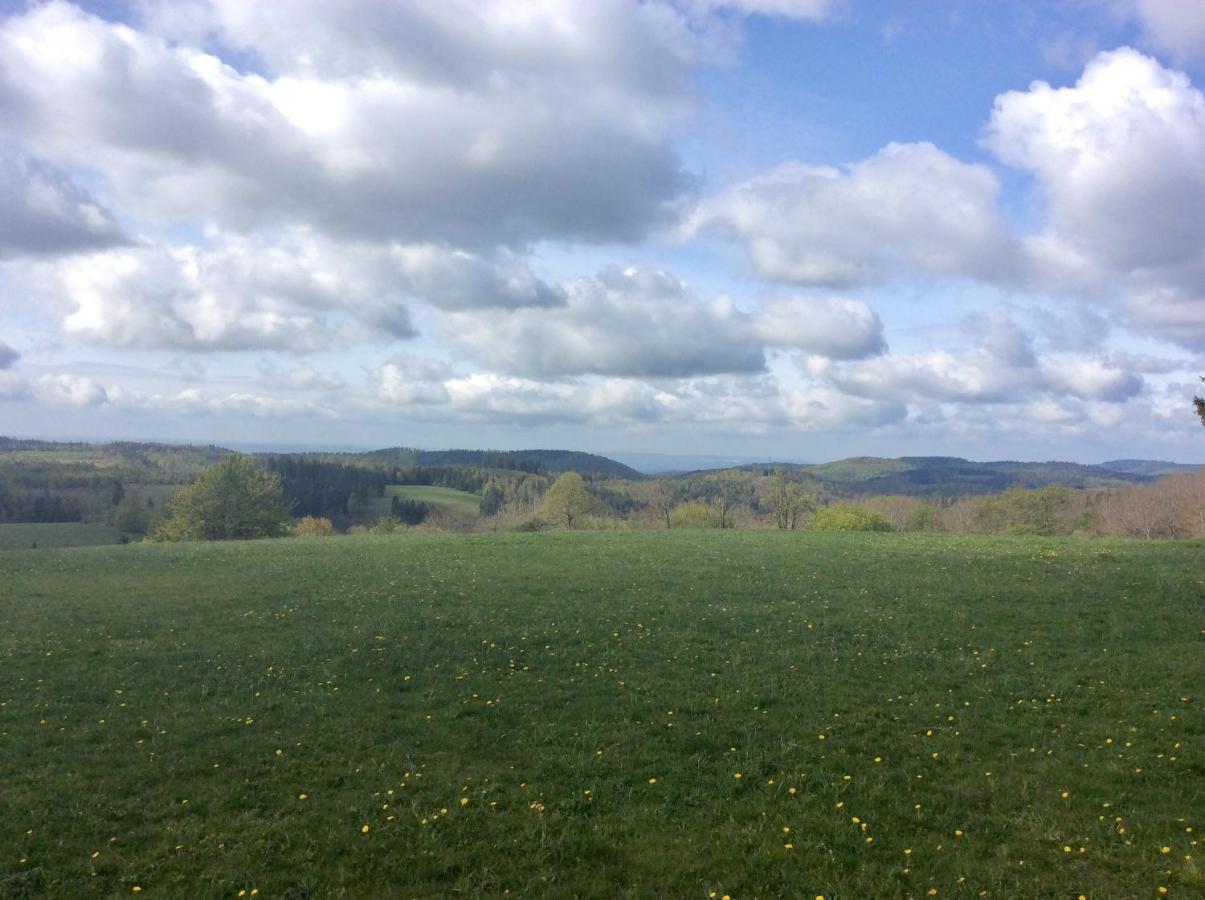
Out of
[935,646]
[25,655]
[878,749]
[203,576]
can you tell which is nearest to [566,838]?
[878,749]

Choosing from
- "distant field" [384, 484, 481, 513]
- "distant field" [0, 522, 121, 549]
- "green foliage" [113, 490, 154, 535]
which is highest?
"distant field" [384, 484, 481, 513]

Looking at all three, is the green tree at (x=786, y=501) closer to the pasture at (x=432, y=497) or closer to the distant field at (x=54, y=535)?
the pasture at (x=432, y=497)

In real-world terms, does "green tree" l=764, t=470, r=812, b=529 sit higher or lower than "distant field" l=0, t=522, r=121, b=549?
higher

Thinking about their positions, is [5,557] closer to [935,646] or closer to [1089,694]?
[935,646]

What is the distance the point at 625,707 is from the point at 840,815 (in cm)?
459

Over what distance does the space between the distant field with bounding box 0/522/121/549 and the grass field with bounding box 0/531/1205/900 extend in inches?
3166

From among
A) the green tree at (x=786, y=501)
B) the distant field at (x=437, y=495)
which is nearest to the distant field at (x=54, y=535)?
the distant field at (x=437, y=495)

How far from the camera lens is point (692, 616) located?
62.6ft

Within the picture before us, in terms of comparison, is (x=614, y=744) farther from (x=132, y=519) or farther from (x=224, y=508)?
(x=132, y=519)

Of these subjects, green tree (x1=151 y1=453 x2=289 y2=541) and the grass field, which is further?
green tree (x1=151 y1=453 x2=289 y2=541)

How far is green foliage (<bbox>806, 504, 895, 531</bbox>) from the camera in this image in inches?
2559

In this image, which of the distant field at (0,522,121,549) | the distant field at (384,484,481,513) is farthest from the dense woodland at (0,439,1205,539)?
the distant field at (0,522,121,549)

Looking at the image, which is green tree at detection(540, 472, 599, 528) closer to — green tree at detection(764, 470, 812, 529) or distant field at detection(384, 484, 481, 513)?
green tree at detection(764, 470, 812, 529)

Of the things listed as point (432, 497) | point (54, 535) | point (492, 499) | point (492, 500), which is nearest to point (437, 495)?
point (432, 497)
